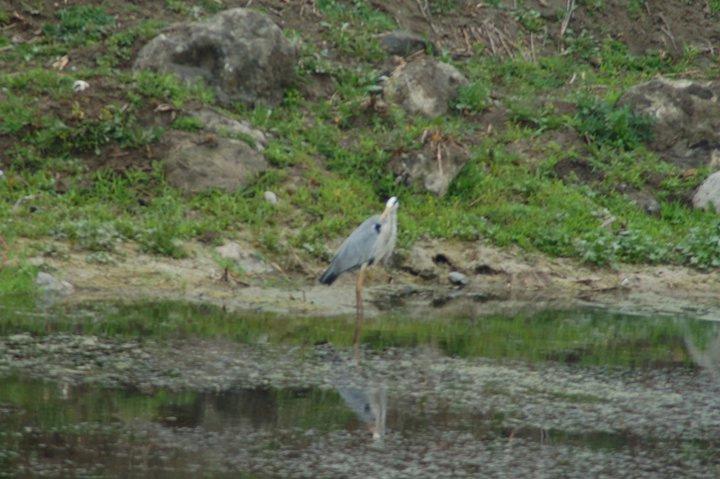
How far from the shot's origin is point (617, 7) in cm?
1894

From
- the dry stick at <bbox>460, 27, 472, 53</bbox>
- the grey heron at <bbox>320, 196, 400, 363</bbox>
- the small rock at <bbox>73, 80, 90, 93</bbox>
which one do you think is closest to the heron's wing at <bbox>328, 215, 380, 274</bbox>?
the grey heron at <bbox>320, 196, 400, 363</bbox>

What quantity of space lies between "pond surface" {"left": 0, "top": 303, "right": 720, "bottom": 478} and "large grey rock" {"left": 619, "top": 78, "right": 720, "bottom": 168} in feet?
15.3

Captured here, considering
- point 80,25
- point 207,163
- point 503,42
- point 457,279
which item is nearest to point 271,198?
point 207,163

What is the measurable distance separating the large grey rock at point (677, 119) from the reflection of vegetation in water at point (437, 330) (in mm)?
4378

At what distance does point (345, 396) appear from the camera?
8469mm

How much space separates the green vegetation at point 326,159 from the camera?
12.7 m

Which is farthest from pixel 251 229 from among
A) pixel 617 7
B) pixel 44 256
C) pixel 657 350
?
pixel 617 7

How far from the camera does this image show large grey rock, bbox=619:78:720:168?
15672mm

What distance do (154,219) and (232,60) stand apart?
273cm

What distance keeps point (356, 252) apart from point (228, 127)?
257 centimetres

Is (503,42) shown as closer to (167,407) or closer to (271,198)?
(271,198)

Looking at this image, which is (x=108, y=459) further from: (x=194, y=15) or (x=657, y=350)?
(x=194, y=15)

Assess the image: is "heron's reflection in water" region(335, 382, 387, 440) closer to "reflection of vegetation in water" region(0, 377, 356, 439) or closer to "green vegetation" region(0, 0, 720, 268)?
"reflection of vegetation in water" region(0, 377, 356, 439)

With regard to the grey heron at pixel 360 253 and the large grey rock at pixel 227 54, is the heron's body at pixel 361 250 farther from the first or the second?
the large grey rock at pixel 227 54
